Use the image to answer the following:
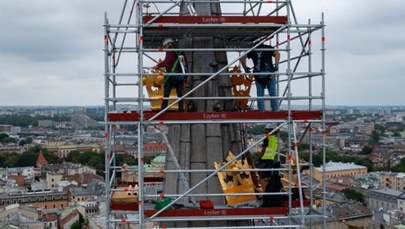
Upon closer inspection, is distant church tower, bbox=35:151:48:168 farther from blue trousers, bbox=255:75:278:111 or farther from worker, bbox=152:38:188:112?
worker, bbox=152:38:188:112

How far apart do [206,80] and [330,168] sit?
134 m

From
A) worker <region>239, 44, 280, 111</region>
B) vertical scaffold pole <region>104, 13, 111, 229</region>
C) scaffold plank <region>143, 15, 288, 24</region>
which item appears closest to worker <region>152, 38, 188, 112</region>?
scaffold plank <region>143, 15, 288, 24</region>

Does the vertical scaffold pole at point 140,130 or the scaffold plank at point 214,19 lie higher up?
the scaffold plank at point 214,19

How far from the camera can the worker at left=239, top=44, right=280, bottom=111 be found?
13.4 metres

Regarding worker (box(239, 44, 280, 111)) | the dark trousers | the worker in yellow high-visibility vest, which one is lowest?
the worker in yellow high-visibility vest

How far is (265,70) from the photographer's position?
43.9 ft

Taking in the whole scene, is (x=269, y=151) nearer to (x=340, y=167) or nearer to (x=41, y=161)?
(x=340, y=167)

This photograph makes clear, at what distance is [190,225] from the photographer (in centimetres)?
1245

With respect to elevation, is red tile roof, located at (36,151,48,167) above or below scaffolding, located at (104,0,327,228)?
below

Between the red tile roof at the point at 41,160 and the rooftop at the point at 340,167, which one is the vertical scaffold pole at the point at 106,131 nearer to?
the rooftop at the point at 340,167

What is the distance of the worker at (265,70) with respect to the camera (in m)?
13.4

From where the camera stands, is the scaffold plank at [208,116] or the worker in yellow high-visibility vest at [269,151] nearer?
the scaffold plank at [208,116]

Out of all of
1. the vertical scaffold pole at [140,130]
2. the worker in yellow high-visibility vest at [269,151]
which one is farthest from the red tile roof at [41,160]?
the vertical scaffold pole at [140,130]

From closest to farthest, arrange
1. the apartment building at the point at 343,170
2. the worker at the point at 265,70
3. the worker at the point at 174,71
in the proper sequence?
the worker at the point at 174,71 → the worker at the point at 265,70 → the apartment building at the point at 343,170
